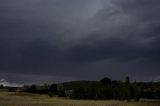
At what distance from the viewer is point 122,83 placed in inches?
6540

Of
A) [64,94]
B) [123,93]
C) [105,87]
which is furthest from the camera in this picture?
[64,94]

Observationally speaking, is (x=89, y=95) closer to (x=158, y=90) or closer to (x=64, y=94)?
(x=64, y=94)

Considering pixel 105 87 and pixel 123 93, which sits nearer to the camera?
pixel 123 93

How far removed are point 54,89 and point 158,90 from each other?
196ft

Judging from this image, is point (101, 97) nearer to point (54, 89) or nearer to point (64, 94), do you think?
point (64, 94)

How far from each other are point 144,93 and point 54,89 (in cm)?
4931

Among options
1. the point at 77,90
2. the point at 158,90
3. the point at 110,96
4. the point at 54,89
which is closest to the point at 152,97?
the point at 158,90

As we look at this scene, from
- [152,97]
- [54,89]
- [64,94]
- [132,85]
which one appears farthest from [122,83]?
[54,89]

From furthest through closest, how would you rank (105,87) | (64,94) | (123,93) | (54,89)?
1. (54,89)
2. (64,94)
3. (105,87)
4. (123,93)

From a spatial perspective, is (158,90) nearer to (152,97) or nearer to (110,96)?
(152,97)

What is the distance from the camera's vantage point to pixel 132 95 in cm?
16512

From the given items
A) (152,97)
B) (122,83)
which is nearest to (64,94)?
(122,83)

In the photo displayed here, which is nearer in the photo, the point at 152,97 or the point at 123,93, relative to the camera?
the point at 123,93

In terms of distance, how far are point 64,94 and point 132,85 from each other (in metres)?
32.6
